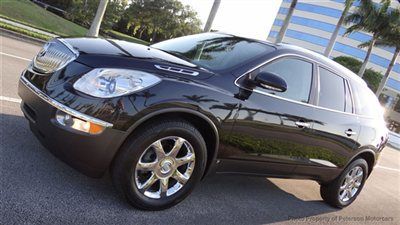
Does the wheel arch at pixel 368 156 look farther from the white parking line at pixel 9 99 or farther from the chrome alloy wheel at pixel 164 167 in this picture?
the white parking line at pixel 9 99

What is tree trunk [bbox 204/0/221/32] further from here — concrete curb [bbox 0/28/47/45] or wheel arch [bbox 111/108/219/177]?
wheel arch [bbox 111/108/219/177]

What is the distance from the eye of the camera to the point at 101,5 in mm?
18219

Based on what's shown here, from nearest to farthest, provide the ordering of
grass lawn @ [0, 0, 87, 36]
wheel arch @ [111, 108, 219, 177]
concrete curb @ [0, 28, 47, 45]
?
wheel arch @ [111, 108, 219, 177]
concrete curb @ [0, 28, 47, 45]
grass lawn @ [0, 0, 87, 36]

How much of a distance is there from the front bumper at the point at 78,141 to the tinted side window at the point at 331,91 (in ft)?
8.63

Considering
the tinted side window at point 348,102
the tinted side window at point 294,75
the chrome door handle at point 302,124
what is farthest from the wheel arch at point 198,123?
the tinted side window at point 348,102

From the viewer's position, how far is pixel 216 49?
4.45 metres

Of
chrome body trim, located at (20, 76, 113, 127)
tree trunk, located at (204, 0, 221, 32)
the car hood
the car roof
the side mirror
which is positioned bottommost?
chrome body trim, located at (20, 76, 113, 127)

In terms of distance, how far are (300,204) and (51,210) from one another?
11.3ft

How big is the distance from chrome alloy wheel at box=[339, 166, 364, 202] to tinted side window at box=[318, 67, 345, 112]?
1.18 metres

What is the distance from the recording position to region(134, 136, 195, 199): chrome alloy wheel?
3.52 metres

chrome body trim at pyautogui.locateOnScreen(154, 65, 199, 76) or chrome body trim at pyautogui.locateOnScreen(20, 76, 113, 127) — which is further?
chrome body trim at pyautogui.locateOnScreen(154, 65, 199, 76)

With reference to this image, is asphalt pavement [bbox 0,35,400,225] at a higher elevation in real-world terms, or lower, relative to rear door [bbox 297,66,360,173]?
lower

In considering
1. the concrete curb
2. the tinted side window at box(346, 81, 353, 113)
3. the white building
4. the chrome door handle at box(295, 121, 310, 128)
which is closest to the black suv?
the chrome door handle at box(295, 121, 310, 128)

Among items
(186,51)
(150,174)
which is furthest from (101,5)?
(150,174)
